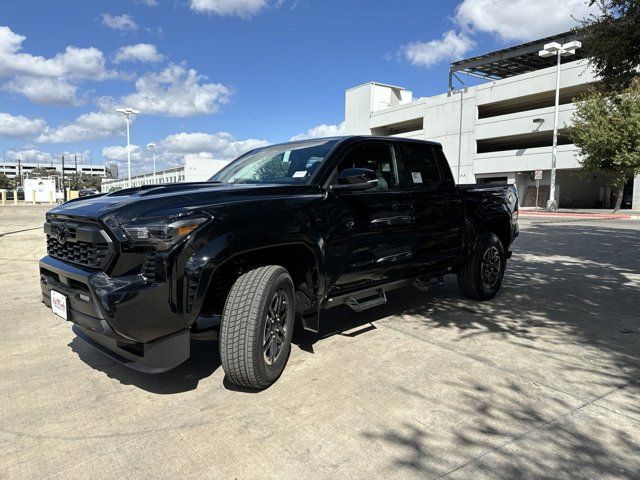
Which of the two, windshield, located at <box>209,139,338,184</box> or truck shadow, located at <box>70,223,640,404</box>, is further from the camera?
windshield, located at <box>209,139,338,184</box>

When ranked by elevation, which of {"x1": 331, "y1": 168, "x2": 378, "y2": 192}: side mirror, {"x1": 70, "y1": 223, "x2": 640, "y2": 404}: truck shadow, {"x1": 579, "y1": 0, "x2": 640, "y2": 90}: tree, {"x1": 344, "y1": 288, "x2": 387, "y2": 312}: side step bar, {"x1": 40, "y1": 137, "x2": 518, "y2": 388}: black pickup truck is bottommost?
{"x1": 70, "y1": 223, "x2": 640, "y2": 404}: truck shadow

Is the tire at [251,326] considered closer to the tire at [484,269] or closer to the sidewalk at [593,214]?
the tire at [484,269]

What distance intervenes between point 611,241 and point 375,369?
37.6 feet

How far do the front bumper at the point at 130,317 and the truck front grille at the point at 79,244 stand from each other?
82 mm

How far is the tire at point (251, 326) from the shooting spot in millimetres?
3094

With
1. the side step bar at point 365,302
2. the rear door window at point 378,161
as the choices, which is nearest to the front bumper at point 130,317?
the side step bar at point 365,302

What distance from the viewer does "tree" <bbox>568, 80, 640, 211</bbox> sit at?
25297mm

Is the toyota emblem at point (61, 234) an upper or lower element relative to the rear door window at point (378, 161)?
lower

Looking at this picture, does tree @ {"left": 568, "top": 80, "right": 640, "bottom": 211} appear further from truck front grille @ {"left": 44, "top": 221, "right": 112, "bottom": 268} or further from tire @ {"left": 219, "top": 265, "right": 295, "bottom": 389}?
truck front grille @ {"left": 44, "top": 221, "right": 112, "bottom": 268}

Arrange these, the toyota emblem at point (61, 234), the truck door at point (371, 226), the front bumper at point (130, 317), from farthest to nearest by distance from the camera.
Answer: the truck door at point (371, 226)
the toyota emblem at point (61, 234)
the front bumper at point (130, 317)

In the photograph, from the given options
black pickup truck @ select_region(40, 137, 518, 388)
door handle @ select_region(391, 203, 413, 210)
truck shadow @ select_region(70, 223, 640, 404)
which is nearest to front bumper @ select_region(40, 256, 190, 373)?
black pickup truck @ select_region(40, 137, 518, 388)

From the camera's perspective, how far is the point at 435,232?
4.82 m

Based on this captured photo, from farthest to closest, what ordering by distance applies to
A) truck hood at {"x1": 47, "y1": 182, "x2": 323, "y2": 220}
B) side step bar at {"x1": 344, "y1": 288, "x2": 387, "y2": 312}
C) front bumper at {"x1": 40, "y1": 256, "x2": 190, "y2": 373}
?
1. side step bar at {"x1": 344, "y1": 288, "x2": 387, "y2": 312}
2. truck hood at {"x1": 47, "y1": 182, "x2": 323, "y2": 220}
3. front bumper at {"x1": 40, "y1": 256, "x2": 190, "y2": 373}

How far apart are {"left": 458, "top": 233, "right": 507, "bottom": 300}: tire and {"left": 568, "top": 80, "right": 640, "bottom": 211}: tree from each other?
23.5 m
